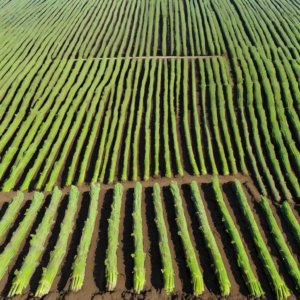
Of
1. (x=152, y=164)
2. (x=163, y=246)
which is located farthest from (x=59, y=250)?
(x=152, y=164)

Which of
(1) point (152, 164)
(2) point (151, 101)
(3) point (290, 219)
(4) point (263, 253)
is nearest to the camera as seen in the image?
(4) point (263, 253)

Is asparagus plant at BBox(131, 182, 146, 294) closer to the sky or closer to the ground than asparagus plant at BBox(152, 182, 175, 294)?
closer to the sky

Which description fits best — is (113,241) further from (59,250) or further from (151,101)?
(151,101)

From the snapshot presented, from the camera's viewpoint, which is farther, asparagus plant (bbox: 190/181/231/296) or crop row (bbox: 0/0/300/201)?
crop row (bbox: 0/0/300/201)

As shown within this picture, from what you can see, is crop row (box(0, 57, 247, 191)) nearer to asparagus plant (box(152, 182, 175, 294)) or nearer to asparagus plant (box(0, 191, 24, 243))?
asparagus plant (box(0, 191, 24, 243))

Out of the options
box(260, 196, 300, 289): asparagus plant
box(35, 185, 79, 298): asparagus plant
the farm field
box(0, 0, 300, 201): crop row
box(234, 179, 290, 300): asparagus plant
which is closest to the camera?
box(234, 179, 290, 300): asparagus plant

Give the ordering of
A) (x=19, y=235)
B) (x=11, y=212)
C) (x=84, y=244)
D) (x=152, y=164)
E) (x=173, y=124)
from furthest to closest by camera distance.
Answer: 1. (x=173, y=124)
2. (x=152, y=164)
3. (x=11, y=212)
4. (x=19, y=235)
5. (x=84, y=244)

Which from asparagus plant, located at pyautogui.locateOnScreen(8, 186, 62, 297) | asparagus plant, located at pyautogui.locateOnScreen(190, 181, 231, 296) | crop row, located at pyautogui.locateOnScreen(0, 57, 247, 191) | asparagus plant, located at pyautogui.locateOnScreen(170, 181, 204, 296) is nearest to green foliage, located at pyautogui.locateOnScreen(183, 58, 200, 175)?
crop row, located at pyautogui.locateOnScreen(0, 57, 247, 191)
